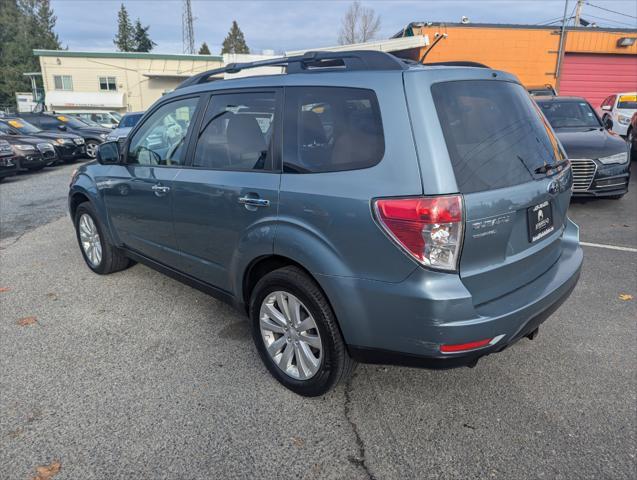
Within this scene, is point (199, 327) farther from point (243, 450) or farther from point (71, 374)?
point (243, 450)

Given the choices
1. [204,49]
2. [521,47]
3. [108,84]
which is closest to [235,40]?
[204,49]

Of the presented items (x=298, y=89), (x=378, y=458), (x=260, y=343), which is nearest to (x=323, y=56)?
(x=298, y=89)

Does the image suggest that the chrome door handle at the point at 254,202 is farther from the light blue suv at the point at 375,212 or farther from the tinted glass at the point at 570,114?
the tinted glass at the point at 570,114

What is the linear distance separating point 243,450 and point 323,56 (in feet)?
7.23

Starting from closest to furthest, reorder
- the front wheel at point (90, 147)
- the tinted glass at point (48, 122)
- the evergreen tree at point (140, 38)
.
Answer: the front wheel at point (90, 147), the tinted glass at point (48, 122), the evergreen tree at point (140, 38)

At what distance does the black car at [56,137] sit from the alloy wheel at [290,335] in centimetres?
1394

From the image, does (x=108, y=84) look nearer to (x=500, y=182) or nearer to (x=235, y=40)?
(x=500, y=182)

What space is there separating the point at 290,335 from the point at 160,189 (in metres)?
1.62

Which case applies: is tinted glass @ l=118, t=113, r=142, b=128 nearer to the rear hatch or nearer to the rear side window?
the rear side window

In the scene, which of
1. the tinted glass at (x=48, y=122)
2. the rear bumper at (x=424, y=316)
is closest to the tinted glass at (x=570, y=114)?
the rear bumper at (x=424, y=316)

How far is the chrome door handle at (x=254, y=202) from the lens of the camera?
2.82m

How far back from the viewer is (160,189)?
3.72 m

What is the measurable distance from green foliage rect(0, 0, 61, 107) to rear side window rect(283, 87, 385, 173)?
68.3 m

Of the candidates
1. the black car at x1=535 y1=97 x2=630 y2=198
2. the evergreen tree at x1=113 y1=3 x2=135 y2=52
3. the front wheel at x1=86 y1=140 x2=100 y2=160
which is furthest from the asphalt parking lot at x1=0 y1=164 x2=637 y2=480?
the evergreen tree at x1=113 y1=3 x2=135 y2=52
